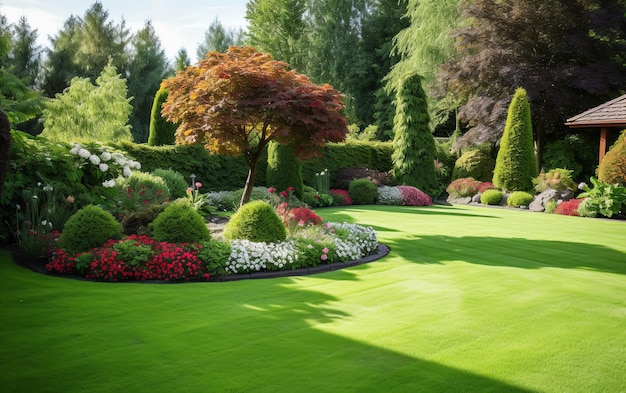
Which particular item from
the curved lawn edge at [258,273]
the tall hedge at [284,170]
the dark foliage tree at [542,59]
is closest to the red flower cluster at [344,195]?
the tall hedge at [284,170]

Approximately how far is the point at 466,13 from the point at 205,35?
1248 inches

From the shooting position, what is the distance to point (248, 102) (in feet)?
27.6

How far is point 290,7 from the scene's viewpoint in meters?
34.4

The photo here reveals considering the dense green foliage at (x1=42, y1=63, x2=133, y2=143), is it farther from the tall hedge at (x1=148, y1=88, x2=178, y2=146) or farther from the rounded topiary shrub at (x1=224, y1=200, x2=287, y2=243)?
the rounded topiary shrub at (x1=224, y1=200, x2=287, y2=243)

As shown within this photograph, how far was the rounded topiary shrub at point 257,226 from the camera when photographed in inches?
285

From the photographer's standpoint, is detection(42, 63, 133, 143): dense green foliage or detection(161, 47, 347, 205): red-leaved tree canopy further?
detection(42, 63, 133, 143): dense green foliage

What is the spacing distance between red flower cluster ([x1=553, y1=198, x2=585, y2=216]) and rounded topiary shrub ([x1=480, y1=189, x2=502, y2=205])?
8.54ft

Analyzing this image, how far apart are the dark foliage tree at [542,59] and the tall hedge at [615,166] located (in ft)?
17.6

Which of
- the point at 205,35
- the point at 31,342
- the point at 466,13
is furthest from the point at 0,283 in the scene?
the point at 205,35

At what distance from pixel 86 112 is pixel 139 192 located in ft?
52.3

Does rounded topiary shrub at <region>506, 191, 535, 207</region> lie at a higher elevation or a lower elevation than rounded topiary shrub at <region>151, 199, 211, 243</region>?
higher

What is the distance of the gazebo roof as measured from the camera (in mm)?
14477

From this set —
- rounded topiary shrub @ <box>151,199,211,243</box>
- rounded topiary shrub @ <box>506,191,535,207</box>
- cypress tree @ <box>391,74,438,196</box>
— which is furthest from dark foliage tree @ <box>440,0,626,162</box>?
rounded topiary shrub @ <box>151,199,211,243</box>

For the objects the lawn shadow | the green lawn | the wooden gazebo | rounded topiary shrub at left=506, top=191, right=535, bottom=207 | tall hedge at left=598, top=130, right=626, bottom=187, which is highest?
the wooden gazebo
